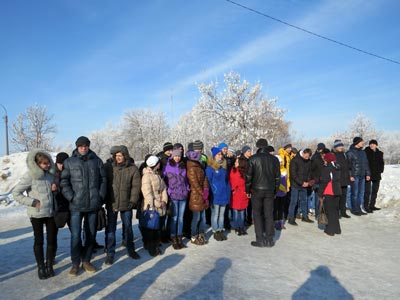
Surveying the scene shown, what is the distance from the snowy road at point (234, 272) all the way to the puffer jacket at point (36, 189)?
965mm

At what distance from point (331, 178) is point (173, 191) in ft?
11.9

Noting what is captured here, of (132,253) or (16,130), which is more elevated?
(16,130)

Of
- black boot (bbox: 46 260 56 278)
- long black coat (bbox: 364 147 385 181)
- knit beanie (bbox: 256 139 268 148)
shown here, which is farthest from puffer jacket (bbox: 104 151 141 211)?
long black coat (bbox: 364 147 385 181)

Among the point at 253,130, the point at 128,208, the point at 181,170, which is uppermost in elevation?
the point at 253,130

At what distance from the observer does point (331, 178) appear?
22.0 ft

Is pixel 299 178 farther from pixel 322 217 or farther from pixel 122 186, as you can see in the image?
pixel 122 186

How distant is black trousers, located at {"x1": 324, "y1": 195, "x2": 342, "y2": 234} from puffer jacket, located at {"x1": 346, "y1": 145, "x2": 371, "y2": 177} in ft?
7.68

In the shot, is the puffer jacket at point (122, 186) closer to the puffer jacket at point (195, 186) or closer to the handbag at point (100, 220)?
the handbag at point (100, 220)

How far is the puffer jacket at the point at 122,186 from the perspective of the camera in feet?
16.2

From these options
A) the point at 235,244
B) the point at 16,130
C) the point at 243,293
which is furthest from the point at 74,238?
the point at 16,130

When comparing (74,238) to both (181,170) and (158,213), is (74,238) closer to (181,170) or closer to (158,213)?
(158,213)

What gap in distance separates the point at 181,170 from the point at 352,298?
3.41 metres

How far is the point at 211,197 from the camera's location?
6426 millimetres

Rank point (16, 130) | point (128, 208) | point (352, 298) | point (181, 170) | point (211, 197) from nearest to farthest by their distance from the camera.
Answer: point (352, 298), point (128, 208), point (181, 170), point (211, 197), point (16, 130)
